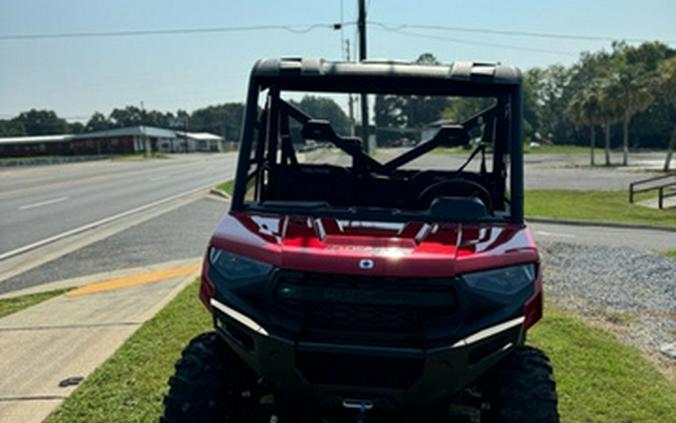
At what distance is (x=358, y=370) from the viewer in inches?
109

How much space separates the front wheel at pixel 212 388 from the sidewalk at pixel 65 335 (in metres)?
1.59

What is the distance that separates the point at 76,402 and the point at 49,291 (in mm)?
4253

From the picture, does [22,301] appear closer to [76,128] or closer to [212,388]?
[212,388]

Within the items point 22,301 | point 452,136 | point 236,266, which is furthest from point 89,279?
point 236,266

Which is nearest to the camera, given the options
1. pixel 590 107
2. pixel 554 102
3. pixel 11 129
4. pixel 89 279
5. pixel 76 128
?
pixel 89 279

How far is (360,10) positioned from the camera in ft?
76.6

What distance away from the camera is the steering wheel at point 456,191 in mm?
3879

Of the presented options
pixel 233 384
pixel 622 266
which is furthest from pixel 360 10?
pixel 233 384

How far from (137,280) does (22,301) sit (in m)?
1.43

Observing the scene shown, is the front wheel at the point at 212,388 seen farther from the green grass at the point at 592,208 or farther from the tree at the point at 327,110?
the green grass at the point at 592,208

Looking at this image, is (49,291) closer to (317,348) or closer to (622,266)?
(317,348)

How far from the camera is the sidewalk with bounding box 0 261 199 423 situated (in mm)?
4469

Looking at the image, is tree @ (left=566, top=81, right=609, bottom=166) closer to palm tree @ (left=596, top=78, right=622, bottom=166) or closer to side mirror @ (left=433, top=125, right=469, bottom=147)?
palm tree @ (left=596, top=78, right=622, bottom=166)

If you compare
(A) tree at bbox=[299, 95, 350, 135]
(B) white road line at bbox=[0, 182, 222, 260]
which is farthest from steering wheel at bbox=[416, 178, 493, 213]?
(B) white road line at bbox=[0, 182, 222, 260]
